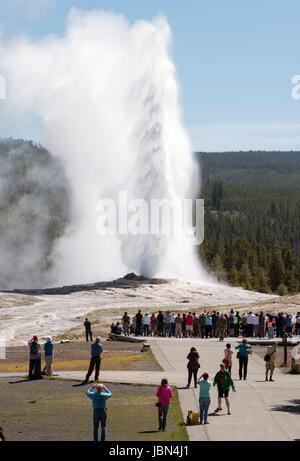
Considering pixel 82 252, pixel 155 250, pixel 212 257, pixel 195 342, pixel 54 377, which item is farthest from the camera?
pixel 212 257

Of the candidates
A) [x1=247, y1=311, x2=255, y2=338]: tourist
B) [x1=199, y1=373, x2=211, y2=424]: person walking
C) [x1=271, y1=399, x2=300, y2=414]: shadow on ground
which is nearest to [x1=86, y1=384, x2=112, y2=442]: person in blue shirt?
[x1=199, y1=373, x2=211, y2=424]: person walking

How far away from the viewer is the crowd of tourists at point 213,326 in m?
39.6

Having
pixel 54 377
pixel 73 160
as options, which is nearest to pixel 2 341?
pixel 54 377

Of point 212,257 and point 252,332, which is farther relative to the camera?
point 212,257

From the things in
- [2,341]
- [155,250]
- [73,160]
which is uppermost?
[73,160]

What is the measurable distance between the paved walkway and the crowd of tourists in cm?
447

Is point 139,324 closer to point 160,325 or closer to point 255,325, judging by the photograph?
point 160,325

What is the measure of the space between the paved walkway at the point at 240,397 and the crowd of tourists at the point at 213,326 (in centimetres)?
447

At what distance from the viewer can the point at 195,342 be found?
125 ft

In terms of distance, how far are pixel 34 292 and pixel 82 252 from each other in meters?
38.4

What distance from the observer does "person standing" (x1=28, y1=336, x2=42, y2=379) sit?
25.6 meters

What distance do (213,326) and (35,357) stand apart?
16498mm

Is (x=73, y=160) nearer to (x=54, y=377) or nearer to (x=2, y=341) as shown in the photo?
(x=2, y=341)

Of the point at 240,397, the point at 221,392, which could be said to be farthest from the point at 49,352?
the point at 221,392
